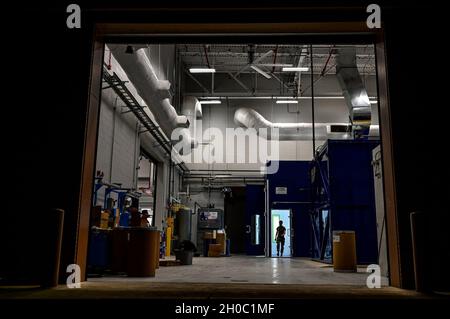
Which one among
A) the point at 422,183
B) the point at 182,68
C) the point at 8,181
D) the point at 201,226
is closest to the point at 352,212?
the point at 422,183

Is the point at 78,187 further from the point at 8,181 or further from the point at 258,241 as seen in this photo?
the point at 258,241

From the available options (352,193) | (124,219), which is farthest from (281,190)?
(124,219)

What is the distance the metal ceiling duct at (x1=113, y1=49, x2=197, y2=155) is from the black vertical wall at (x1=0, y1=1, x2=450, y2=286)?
114 inches

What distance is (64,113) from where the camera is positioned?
3158 millimetres

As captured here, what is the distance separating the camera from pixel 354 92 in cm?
902

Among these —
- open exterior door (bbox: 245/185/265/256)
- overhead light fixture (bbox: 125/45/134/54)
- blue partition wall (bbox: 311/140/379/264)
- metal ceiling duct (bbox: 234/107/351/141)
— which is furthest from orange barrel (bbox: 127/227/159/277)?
metal ceiling duct (bbox: 234/107/351/141)

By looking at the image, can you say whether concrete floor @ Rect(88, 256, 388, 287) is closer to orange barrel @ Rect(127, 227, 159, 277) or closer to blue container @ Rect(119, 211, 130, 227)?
orange barrel @ Rect(127, 227, 159, 277)

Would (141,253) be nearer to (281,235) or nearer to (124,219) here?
(124,219)

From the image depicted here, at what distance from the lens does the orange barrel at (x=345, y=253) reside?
19.8ft

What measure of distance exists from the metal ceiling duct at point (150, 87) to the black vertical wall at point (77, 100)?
2.89 m

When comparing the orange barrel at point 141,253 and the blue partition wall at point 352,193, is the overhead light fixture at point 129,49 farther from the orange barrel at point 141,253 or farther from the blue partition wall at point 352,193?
the blue partition wall at point 352,193

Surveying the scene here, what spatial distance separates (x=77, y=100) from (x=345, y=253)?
4.76 meters

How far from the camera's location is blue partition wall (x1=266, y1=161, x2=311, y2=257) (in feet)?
40.2
